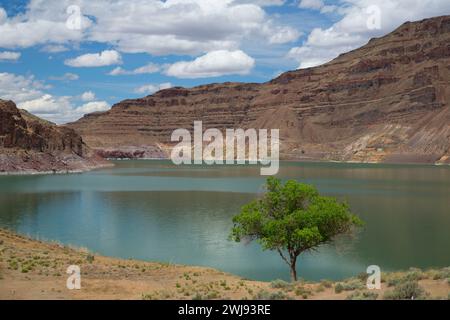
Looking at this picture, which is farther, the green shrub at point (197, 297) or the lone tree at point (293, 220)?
the lone tree at point (293, 220)

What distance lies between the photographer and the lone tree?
2252cm

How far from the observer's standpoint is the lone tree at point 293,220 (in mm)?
22516

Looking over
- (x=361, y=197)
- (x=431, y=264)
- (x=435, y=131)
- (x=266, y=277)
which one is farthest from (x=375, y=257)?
(x=435, y=131)

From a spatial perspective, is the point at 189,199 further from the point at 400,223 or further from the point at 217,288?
the point at 217,288

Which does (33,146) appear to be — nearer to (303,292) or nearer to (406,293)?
(303,292)

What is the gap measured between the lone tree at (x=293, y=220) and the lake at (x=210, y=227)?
102 inches

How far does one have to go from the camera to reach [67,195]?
6425 cm

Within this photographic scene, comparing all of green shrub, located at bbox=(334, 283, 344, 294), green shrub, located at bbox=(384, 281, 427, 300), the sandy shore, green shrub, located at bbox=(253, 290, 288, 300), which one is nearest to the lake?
the sandy shore

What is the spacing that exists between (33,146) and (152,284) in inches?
3901

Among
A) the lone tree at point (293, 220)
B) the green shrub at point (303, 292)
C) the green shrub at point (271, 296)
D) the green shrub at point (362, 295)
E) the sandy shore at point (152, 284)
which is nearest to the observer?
the green shrub at point (362, 295)

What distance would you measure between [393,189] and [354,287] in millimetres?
57321

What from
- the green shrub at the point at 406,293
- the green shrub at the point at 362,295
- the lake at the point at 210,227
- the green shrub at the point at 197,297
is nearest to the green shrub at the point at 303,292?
the green shrub at the point at 362,295

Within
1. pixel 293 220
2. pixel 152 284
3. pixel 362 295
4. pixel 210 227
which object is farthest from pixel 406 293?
pixel 210 227

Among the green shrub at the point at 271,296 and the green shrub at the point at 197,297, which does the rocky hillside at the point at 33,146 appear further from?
the green shrub at the point at 271,296
